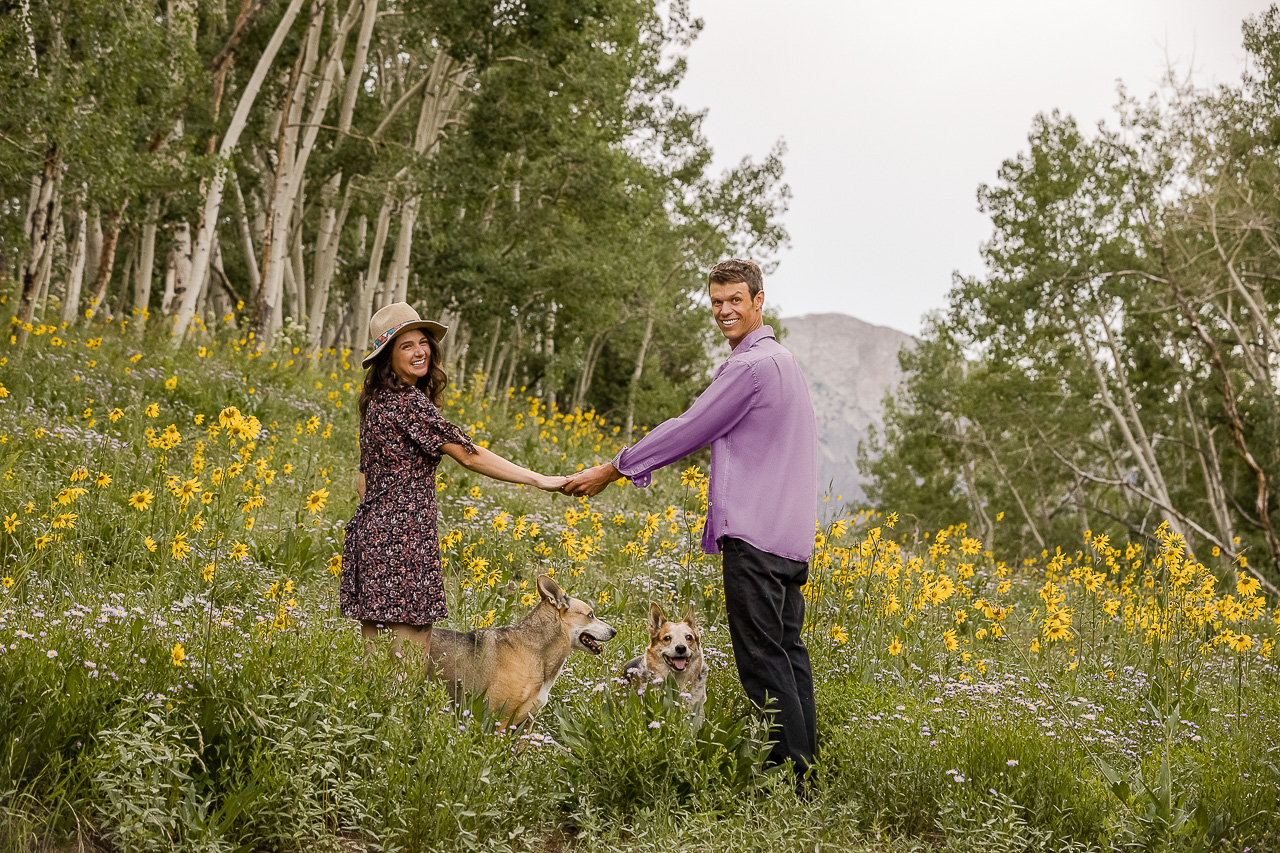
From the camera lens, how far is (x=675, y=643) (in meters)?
4.66

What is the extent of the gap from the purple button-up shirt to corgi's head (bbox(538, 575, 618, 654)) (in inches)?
28.6

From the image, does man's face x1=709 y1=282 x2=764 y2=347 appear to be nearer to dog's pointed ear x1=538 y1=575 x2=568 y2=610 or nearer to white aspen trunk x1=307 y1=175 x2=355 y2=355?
dog's pointed ear x1=538 y1=575 x2=568 y2=610

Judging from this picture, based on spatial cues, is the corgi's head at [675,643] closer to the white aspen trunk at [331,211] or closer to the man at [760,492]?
the man at [760,492]

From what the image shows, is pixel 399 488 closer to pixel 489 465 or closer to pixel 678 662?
pixel 489 465

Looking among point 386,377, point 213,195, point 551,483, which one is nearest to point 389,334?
point 386,377

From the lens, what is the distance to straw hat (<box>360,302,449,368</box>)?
4.48 m

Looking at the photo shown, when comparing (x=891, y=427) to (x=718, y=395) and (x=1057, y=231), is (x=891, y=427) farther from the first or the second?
(x=718, y=395)

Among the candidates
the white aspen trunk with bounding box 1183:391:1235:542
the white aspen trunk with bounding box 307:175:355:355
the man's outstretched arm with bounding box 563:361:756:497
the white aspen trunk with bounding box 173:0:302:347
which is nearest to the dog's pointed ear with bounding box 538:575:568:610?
the man's outstretched arm with bounding box 563:361:756:497

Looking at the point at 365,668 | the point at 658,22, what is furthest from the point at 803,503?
the point at 658,22

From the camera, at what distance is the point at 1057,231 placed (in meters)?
29.3

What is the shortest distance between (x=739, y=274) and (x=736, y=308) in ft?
0.52

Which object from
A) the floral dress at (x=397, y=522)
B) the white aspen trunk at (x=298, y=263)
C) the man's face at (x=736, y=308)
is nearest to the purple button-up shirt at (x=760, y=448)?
the man's face at (x=736, y=308)

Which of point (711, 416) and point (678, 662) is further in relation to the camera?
point (678, 662)

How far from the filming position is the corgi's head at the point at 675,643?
15.2 ft
